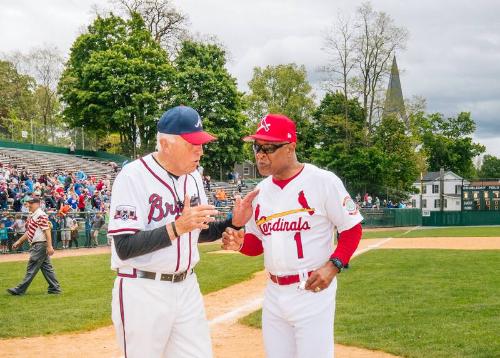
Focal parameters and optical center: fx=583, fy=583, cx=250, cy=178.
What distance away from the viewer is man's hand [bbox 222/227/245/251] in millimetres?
4219

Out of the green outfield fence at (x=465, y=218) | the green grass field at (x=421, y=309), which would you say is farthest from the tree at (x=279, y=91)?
the green grass field at (x=421, y=309)

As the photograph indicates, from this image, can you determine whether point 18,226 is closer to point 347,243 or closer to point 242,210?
point 242,210

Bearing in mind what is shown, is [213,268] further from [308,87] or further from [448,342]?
[308,87]

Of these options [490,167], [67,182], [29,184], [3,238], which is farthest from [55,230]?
[490,167]

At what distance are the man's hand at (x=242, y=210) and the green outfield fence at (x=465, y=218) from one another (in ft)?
148

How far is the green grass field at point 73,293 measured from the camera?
9047 millimetres

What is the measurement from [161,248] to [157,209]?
12.6 inches

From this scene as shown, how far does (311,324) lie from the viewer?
3.84m

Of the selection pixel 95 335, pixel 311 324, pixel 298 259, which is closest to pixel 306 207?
pixel 298 259

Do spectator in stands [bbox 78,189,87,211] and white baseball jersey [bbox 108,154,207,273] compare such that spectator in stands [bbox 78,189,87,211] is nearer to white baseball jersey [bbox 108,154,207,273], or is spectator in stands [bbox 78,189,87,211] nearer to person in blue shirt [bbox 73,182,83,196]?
person in blue shirt [bbox 73,182,83,196]

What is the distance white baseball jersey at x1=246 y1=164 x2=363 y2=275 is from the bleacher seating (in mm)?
30325

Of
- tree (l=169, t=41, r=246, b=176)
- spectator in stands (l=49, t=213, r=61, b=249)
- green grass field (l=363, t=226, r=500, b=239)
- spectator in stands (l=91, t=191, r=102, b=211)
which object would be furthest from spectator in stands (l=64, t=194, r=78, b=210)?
tree (l=169, t=41, r=246, b=176)

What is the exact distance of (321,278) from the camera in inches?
151

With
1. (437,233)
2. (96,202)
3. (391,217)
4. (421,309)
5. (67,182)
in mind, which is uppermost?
(67,182)
